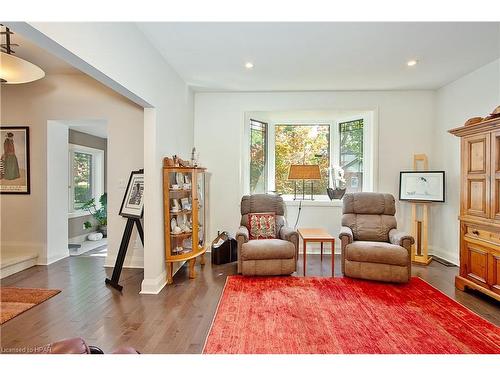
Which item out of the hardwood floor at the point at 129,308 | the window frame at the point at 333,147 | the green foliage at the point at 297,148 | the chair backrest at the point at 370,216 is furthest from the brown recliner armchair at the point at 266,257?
the green foliage at the point at 297,148

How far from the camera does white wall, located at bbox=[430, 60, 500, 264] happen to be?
346 centimetres

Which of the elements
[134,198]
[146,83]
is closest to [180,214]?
[134,198]

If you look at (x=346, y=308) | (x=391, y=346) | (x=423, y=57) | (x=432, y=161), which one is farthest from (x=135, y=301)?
(x=432, y=161)

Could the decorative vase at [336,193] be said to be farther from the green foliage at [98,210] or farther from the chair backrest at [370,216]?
the green foliage at [98,210]

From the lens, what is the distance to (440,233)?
14.1 ft

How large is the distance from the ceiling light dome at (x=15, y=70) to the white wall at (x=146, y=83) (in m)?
0.89

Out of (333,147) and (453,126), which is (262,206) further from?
(453,126)

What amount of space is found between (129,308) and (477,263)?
3630mm

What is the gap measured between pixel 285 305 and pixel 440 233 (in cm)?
320

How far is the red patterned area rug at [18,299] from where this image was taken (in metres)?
2.49

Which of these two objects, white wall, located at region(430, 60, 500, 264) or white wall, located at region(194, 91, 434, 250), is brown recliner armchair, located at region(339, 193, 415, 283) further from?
white wall, located at region(430, 60, 500, 264)
